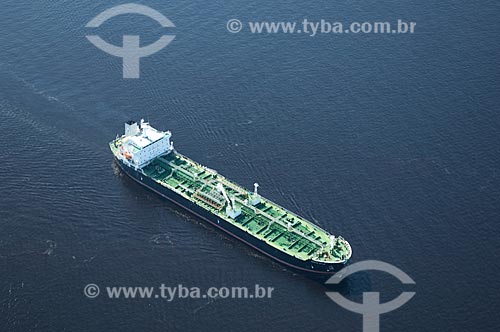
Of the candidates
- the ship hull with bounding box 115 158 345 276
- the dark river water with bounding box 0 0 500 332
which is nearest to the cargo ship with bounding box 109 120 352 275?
the ship hull with bounding box 115 158 345 276

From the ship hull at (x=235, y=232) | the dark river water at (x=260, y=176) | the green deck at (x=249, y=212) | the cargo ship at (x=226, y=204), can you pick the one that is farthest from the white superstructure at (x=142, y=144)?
the dark river water at (x=260, y=176)

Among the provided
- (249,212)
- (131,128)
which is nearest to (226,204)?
(249,212)

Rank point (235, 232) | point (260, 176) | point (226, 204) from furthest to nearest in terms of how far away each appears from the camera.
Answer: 1. point (260, 176)
2. point (226, 204)
3. point (235, 232)

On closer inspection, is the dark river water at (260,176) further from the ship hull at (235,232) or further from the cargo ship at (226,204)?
the cargo ship at (226,204)

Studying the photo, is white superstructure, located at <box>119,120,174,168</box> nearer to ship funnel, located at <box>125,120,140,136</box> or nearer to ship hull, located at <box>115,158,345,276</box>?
ship funnel, located at <box>125,120,140,136</box>

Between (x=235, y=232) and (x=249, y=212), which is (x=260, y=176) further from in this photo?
(x=235, y=232)

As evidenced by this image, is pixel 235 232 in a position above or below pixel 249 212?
below
